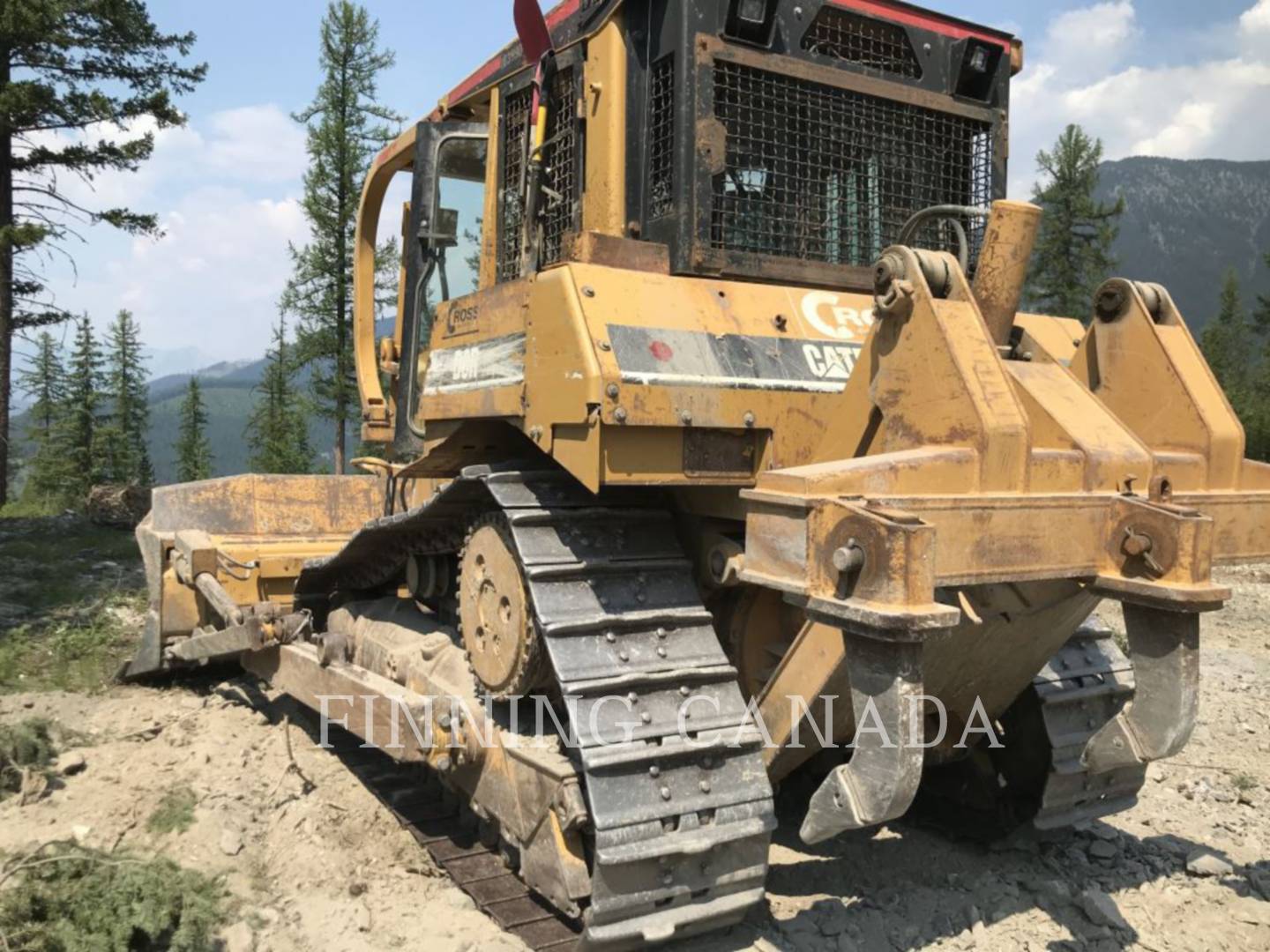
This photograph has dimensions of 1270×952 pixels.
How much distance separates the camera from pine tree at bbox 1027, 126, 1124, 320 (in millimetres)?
30344

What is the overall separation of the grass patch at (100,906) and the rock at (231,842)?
486 mm

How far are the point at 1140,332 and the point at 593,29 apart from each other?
2.20 metres

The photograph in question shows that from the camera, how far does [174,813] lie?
4.62m

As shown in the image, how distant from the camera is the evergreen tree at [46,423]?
34719mm

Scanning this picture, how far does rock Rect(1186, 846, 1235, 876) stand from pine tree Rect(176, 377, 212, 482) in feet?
145

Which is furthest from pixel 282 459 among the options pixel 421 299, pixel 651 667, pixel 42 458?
pixel 651 667

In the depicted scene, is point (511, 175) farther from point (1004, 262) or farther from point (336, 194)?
point (336, 194)

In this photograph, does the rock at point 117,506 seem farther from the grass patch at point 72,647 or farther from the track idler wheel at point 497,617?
the track idler wheel at point 497,617

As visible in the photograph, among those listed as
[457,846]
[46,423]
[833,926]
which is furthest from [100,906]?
[46,423]

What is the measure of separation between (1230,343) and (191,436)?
47.8m

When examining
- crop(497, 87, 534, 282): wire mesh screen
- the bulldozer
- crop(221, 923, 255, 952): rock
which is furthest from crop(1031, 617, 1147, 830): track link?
crop(221, 923, 255, 952): rock

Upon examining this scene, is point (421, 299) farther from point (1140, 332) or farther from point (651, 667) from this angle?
point (1140, 332)

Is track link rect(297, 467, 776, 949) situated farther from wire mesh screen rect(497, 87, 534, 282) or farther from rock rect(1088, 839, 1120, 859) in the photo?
rock rect(1088, 839, 1120, 859)

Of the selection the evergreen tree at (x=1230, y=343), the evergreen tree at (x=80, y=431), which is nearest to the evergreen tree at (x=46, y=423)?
the evergreen tree at (x=80, y=431)
